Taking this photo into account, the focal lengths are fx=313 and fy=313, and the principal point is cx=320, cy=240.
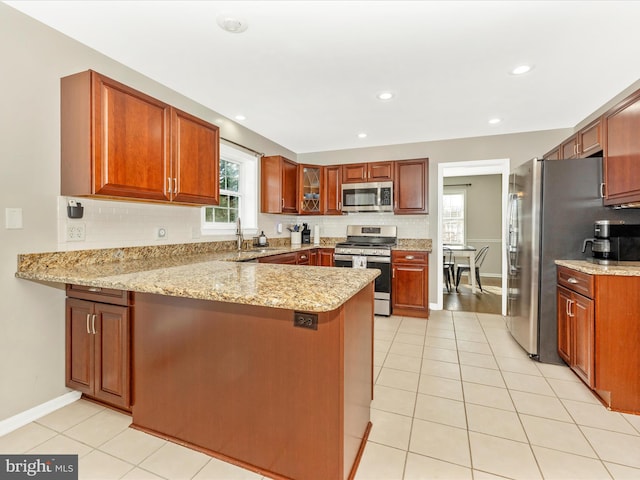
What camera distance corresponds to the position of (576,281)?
234 centimetres

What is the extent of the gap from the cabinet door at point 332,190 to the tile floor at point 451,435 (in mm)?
2722

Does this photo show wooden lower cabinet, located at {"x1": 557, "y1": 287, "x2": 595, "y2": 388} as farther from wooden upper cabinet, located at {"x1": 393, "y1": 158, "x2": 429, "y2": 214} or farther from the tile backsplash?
the tile backsplash

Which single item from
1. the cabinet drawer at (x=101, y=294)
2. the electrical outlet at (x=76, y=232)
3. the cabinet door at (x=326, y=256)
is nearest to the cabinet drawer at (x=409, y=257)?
the cabinet door at (x=326, y=256)

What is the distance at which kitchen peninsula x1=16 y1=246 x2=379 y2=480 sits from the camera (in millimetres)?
1288

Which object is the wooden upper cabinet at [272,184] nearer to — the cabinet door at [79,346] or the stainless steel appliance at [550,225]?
the cabinet door at [79,346]

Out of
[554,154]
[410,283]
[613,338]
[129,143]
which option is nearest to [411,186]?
[410,283]

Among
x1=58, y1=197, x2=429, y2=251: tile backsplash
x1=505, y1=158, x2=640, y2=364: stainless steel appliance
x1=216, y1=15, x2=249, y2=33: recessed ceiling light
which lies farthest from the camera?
x1=505, y1=158, x2=640, y2=364: stainless steel appliance

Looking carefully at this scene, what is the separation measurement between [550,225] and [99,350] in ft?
11.3

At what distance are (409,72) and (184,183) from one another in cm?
207

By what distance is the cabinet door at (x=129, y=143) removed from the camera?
196 cm

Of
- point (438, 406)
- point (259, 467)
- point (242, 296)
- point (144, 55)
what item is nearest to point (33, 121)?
point (144, 55)

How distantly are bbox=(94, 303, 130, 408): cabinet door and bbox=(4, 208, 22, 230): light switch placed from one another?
0.64 meters

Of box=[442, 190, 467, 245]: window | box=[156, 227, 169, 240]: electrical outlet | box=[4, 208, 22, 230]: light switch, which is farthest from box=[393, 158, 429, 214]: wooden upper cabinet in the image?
box=[4, 208, 22, 230]: light switch
